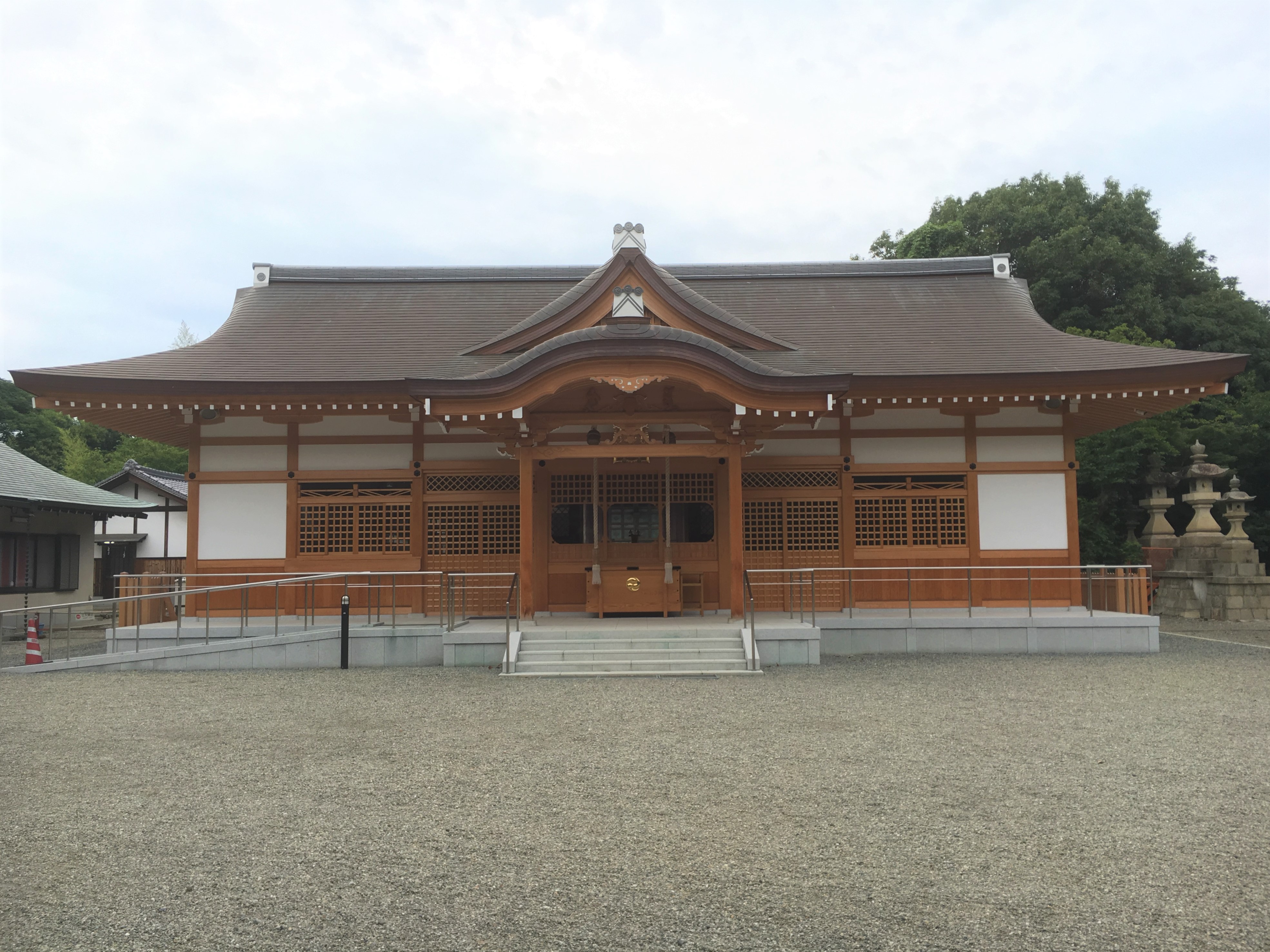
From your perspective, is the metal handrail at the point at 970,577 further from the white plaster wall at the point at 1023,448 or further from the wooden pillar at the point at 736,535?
the white plaster wall at the point at 1023,448

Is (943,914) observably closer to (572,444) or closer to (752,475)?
(572,444)

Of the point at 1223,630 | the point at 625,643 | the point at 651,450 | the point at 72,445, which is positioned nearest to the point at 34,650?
the point at 625,643

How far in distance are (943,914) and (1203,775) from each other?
311 cm

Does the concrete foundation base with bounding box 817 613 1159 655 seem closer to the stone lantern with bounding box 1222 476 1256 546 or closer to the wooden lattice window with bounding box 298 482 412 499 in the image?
the wooden lattice window with bounding box 298 482 412 499

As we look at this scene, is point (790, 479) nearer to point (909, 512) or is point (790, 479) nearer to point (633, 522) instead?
point (909, 512)

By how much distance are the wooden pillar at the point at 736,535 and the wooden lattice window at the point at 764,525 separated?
5.16 ft

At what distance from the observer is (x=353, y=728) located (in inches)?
277

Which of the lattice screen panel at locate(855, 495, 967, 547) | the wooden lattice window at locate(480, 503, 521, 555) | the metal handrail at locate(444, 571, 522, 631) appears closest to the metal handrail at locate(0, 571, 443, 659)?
the metal handrail at locate(444, 571, 522, 631)

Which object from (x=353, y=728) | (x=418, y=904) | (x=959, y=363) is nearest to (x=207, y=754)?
(x=353, y=728)

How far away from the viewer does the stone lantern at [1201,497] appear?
18656 millimetres

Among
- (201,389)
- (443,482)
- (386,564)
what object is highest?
(201,389)

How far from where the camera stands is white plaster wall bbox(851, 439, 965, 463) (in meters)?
12.7

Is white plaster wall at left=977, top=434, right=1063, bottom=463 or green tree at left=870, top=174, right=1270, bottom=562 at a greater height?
green tree at left=870, top=174, right=1270, bottom=562

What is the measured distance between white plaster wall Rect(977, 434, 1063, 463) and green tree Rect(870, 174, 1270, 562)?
9.20 m
